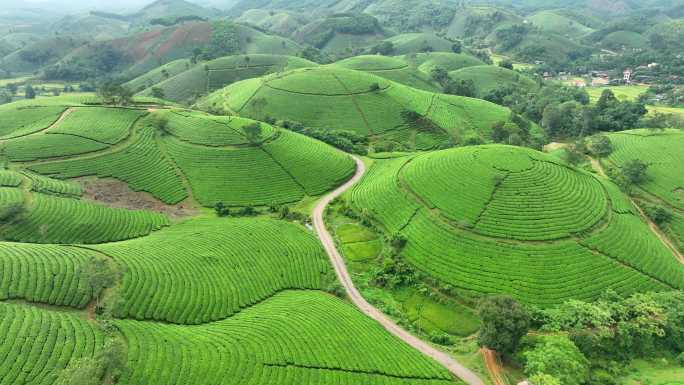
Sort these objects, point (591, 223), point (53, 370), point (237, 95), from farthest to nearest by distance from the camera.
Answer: point (237, 95)
point (591, 223)
point (53, 370)

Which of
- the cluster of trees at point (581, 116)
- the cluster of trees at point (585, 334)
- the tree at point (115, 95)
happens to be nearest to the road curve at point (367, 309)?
the cluster of trees at point (585, 334)

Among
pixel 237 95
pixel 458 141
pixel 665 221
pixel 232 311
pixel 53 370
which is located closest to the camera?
pixel 53 370

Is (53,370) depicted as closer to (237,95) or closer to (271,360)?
(271,360)

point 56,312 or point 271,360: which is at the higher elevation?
point 56,312

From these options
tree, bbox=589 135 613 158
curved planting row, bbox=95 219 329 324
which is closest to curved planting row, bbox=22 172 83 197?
curved planting row, bbox=95 219 329 324

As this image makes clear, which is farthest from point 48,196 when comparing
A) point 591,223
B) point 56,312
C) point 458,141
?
point 458,141

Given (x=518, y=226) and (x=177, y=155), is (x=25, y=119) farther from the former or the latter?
(x=518, y=226)

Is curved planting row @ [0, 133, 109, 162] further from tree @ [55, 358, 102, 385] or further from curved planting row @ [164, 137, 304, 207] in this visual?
tree @ [55, 358, 102, 385]

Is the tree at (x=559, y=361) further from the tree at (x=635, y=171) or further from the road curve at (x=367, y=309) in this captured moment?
the tree at (x=635, y=171)
